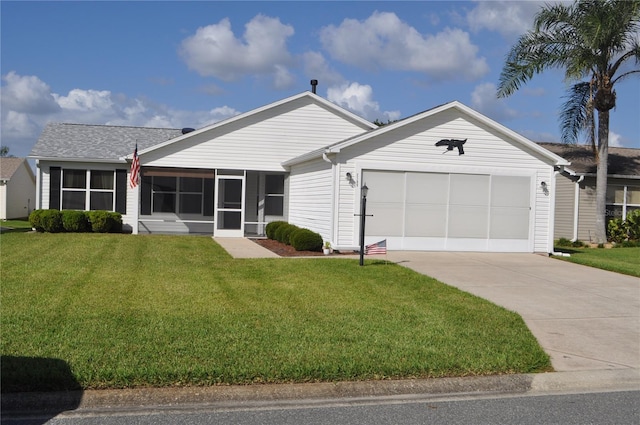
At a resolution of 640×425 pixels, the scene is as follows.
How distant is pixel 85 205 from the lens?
23891 millimetres

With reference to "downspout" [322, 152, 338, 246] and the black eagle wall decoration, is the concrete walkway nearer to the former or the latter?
"downspout" [322, 152, 338, 246]

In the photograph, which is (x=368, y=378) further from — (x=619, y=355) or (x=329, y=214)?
(x=329, y=214)

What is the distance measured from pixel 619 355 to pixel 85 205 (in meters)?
20.5

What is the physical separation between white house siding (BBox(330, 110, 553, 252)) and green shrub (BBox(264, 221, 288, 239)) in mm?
4749

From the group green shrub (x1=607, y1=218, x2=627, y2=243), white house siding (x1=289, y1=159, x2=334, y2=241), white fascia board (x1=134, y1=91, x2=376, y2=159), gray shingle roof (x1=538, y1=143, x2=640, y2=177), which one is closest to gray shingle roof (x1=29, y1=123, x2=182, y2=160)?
white fascia board (x1=134, y1=91, x2=376, y2=159)

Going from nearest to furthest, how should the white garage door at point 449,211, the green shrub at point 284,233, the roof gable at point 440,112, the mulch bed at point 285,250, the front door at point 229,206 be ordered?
the mulch bed at point 285,250 → the roof gable at point 440,112 → the white garage door at point 449,211 → the green shrub at point 284,233 → the front door at point 229,206

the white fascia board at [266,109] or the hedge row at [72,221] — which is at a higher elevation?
the white fascia board at [266,109]

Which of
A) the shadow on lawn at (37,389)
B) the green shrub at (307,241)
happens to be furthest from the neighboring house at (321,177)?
the shadow on lawn at (37,389)

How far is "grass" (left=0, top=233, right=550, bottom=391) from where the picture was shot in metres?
6.34

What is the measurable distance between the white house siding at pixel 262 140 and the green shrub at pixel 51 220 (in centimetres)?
355

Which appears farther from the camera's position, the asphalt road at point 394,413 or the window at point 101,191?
the window at point 101,191

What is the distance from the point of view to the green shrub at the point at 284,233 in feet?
64.5

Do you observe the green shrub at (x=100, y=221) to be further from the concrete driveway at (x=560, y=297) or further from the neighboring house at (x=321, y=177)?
the concrete driveway at (x=560, y=297)

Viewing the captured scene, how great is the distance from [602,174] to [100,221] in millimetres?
18452
